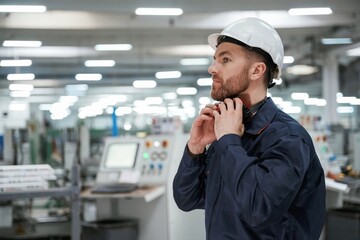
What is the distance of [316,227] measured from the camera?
1282mm

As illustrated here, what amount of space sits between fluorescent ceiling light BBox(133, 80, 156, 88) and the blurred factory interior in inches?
2.5

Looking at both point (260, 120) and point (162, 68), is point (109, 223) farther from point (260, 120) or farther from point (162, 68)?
point (162, 68)

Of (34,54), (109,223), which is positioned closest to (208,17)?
(34,54)

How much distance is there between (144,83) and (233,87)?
1141cm

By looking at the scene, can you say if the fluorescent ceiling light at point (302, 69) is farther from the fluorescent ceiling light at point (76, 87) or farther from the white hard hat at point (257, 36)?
the white hard hat at point (257, 36)

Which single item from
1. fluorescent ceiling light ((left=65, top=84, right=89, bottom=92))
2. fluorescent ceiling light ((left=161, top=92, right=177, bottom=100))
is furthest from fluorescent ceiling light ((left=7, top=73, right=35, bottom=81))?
fluorescent ceiling light ((left=161, top=92, right=177, bottom=100))

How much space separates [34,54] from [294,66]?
5.50 meters

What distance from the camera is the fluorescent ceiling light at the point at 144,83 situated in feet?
40.7

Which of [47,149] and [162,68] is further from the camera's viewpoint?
[162,68]

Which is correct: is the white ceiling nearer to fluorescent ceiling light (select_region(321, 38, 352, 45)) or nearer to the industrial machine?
fluorescent ceiling light (select_region(321, 38, 352, 45))

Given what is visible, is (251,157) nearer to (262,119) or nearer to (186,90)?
(262,119)

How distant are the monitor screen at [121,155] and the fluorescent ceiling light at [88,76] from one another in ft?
24.7

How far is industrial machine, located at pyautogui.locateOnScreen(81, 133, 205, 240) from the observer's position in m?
3.86

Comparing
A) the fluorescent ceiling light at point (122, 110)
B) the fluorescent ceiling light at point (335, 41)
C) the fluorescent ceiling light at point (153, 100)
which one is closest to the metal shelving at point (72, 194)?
the fluorescent ceiling light at point (122, 110)
